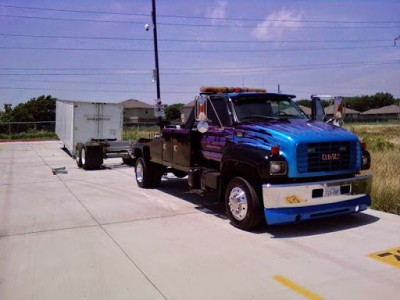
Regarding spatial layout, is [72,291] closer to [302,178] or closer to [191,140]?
[302,178]

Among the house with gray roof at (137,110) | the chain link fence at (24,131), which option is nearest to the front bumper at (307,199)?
the chain link fence at (24,131)

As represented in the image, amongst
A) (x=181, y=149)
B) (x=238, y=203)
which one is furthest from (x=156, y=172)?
(x=238, y=203)

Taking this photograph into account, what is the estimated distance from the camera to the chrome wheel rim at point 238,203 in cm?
617

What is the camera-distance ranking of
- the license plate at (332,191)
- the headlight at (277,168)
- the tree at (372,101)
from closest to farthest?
the headlight at (277,168) < the license plate at (332,191) < the tree at (372,101)

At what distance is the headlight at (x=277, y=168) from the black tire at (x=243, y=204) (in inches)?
19.7

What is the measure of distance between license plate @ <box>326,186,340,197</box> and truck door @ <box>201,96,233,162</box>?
5.85ft

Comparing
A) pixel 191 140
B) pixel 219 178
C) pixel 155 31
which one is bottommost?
pixel 219 178

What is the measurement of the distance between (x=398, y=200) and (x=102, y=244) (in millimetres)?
5352

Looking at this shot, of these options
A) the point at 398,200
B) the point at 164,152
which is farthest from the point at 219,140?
the point at 398,200

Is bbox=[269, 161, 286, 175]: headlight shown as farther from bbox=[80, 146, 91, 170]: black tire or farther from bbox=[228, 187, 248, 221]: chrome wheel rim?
bbox=[80, 146, 91, 170]: black tire

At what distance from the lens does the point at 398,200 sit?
7.43 meters

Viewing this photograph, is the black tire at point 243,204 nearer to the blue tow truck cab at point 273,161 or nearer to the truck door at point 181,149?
the blue tow truck cab at point 273,161

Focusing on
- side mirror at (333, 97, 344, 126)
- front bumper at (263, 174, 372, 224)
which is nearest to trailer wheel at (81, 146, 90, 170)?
side mirror at (333, 97, 344, 126)

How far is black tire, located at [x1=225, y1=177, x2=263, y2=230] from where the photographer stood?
19.5ft
